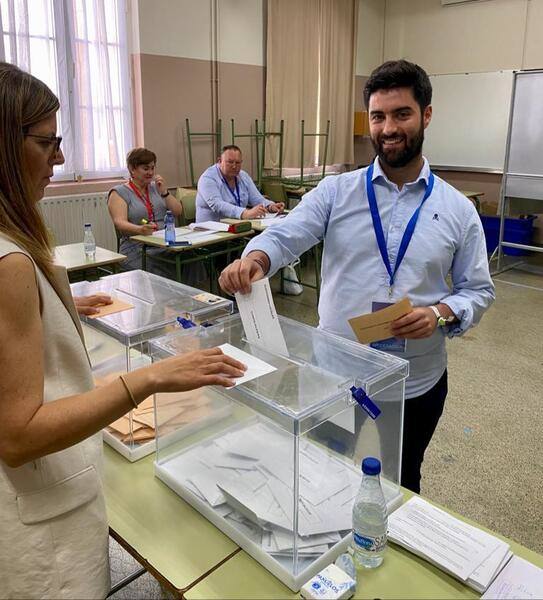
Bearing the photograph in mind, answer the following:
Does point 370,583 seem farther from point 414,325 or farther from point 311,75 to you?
point 311,75

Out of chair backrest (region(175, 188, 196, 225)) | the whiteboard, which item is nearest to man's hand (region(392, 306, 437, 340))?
chair backrest (region(175, 188, 196, 225))

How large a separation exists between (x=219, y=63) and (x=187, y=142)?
38.0 inches

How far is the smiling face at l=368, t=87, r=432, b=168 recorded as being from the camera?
1477 millimetres

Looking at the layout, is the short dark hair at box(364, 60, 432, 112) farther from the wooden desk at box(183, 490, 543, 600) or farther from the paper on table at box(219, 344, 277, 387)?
the wooden desk at box(183, 490, 543, 600)

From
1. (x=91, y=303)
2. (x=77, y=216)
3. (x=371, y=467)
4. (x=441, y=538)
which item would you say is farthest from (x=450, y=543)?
(x=77, y=216)

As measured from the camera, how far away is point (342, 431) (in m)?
1.12

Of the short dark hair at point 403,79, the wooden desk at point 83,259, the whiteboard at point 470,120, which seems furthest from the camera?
the whiteboard at point 470,120

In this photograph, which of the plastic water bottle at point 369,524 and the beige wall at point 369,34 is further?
the beige wall at point 369,34

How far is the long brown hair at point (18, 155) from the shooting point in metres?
0.83

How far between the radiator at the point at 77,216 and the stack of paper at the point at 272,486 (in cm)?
422

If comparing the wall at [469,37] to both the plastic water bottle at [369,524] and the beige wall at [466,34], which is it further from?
the plastic water bottle at [369,524]

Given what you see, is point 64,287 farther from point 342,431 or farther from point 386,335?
point 386,335

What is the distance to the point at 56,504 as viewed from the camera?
0.90 metres

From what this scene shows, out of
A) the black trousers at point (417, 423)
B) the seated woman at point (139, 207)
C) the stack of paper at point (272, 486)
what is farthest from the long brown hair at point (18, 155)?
the seated woman at point (139, 207)
